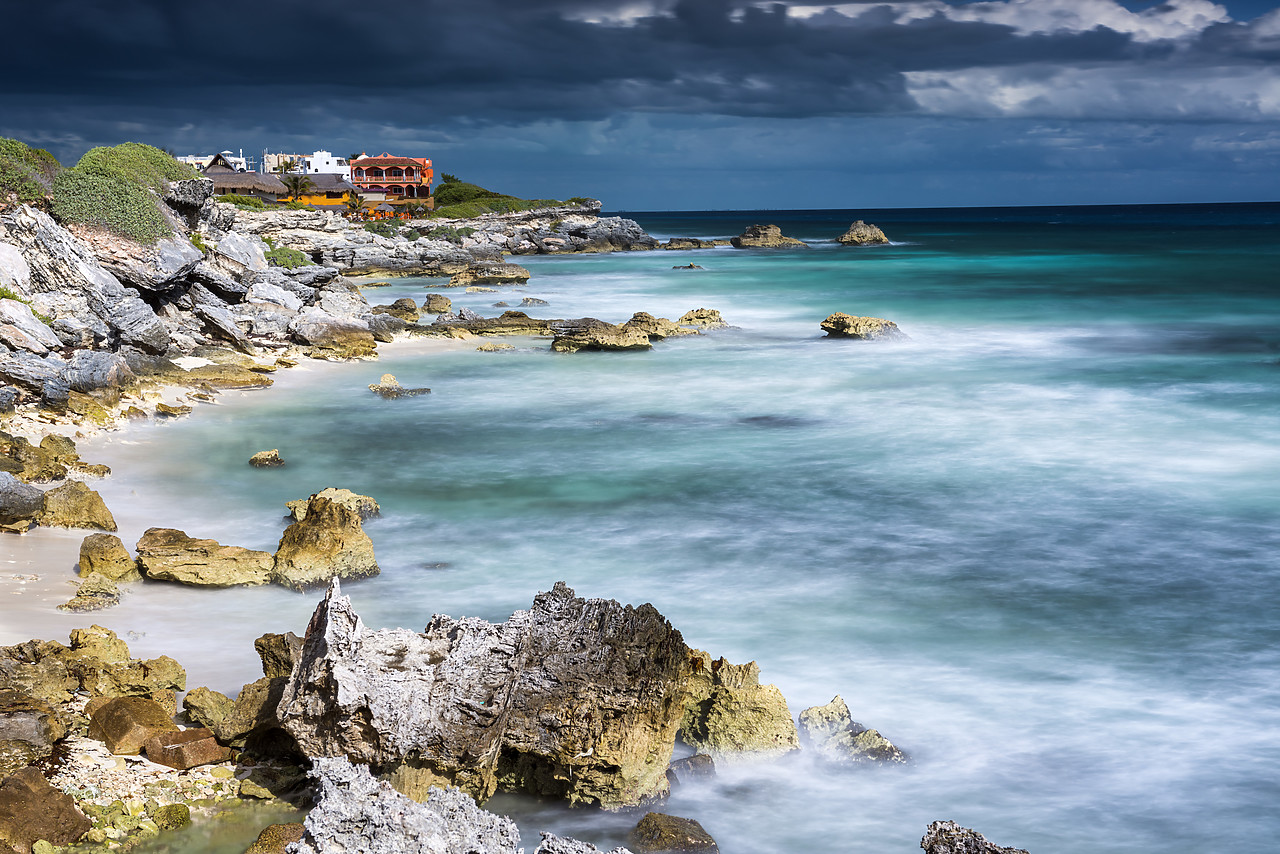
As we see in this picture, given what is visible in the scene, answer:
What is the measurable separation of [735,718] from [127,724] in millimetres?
3267

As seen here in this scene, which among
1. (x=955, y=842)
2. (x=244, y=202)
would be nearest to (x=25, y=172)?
(x=955, y=842)

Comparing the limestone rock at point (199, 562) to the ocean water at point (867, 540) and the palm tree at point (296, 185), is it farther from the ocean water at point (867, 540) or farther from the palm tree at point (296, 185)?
the palm tree at point (296, 185)

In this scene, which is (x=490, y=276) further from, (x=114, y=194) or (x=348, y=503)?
(x=348, y=503)

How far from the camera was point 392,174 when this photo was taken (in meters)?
89.1

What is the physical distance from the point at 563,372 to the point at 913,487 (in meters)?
9.60

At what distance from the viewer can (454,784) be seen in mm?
5191

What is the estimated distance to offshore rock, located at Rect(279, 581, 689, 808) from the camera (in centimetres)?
518

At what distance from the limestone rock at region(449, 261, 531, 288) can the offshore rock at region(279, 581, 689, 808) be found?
119ft

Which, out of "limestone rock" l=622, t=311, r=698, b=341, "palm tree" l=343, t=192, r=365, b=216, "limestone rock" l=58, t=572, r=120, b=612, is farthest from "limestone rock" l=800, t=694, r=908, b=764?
"palm tree" l=343, t=192, r=365, b=216

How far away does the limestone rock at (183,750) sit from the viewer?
5426mm

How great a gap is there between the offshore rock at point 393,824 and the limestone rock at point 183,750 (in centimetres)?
153

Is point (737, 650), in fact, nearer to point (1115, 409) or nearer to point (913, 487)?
point (913, 487)

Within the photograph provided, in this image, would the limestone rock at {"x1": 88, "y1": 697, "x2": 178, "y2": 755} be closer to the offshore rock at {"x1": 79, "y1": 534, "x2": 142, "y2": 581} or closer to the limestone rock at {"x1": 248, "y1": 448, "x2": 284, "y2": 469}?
the offshore rock at {"x1": 79, "y1": 534, "x2": 142, "y2": 581}

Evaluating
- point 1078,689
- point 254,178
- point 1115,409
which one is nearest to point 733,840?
point 1078,689
